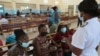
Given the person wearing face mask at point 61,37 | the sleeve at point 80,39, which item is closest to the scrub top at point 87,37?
the sleeve at point 80,39

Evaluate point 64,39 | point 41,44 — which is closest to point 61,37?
point 41,44

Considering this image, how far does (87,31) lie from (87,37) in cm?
6

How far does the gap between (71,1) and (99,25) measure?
23.4 meters

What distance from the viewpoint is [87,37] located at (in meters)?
1.66

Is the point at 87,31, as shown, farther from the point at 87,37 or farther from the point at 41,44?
the point at 41,44

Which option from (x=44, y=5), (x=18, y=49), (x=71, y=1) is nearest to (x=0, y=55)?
(x=18, y=49)

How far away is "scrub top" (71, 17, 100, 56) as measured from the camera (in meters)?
1.66

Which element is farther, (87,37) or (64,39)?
(64,39)

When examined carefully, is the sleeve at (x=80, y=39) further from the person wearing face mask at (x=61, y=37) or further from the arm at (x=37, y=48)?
the person wearing face mask at (x=61, y=37)

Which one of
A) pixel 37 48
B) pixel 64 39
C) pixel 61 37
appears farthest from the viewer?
pixel 61 37

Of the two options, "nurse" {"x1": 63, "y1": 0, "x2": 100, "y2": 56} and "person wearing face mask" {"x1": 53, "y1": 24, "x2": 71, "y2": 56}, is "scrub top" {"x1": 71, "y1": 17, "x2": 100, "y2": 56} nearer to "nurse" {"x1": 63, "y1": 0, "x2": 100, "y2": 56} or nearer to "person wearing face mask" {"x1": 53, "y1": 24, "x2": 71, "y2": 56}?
"nurse" {"x1": 63, "y1": 0, "x2": 100, "y2": 56}

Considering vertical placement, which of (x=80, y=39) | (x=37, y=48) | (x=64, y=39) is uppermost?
(x=80, y=39)

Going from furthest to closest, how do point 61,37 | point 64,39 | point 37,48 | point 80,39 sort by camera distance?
point 61,37 < point 37,48 < point 64,39 < point 80,39

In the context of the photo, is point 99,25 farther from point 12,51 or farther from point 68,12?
point 68,12
